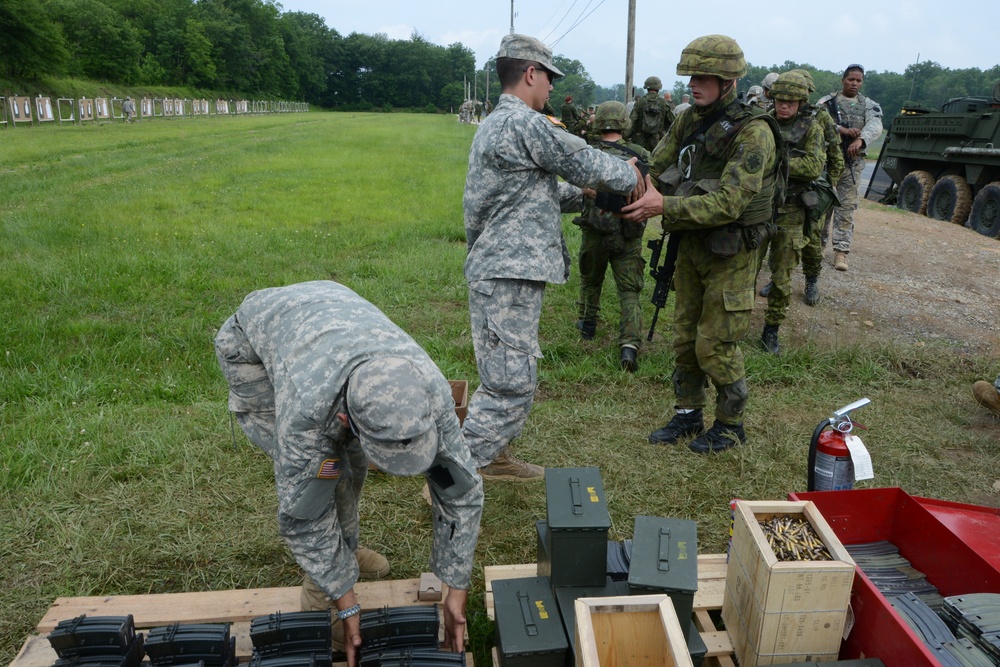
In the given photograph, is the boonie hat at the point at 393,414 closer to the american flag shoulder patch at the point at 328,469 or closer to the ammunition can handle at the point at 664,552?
the american flag shoulder patch at the point at 328,469

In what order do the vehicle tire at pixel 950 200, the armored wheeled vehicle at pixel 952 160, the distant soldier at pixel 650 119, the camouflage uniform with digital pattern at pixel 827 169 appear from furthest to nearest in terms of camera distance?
the vehicle tire at pixel 950 200, the armored wheeled vehicle at pixel 952 160, the distant soldier at pixel 650 119, the camouflage uniform with digital pattern at pixel 827 169

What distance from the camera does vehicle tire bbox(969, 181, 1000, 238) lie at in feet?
38.1

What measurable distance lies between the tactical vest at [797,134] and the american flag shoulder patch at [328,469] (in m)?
4.94

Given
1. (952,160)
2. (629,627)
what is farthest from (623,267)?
(952,160)

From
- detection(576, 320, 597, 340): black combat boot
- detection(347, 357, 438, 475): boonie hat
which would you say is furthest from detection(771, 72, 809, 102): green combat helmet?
detection(347, 357, 438, 475): boonie hat

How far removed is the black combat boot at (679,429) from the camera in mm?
4176

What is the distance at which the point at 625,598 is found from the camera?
2.11 metres

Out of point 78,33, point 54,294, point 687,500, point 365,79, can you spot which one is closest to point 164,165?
point 54,294

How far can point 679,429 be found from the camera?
13.8ft

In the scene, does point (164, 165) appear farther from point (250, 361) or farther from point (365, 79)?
point (365, 79)

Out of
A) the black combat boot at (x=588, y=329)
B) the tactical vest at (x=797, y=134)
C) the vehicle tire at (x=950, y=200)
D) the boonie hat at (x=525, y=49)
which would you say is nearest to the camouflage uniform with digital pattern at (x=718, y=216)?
the boonie hat at (x=525, y=49)

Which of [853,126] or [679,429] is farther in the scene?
[853,126]

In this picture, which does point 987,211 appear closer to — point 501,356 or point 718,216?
point 718,216

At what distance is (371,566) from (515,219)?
1.69 m
